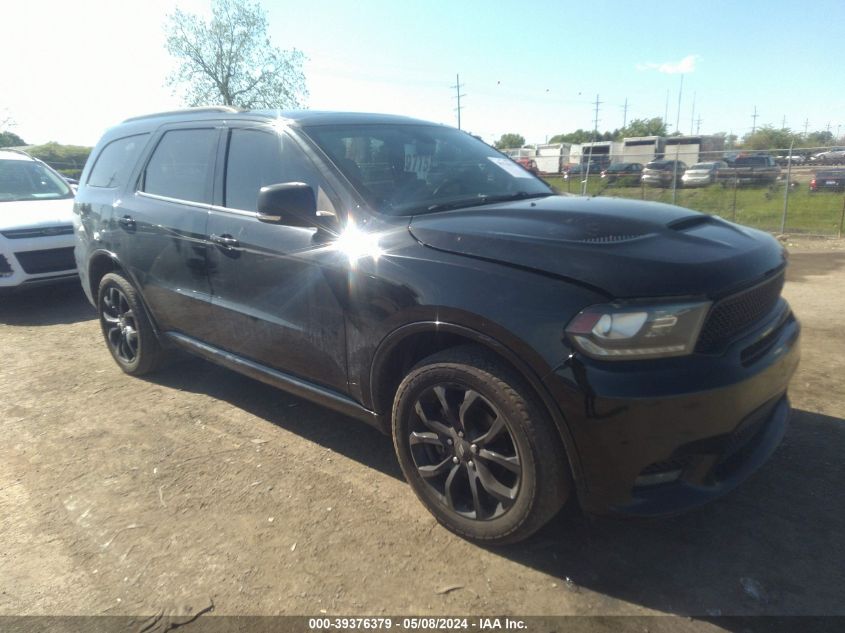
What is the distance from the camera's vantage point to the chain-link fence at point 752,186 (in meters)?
15.1

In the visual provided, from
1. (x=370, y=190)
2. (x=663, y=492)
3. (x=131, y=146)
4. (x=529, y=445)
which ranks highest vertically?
(x=131, y=146)

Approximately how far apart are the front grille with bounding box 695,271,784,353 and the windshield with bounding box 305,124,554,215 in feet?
4.42

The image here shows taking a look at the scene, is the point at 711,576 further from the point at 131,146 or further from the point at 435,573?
the point at 131,146

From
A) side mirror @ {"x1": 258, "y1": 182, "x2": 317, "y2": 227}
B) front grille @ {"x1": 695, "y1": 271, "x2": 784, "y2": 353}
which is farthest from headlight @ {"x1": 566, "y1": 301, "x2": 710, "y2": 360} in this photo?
side mirror @ {"x1": 258, "y1": 182, "x2": 317, "y2": 227}

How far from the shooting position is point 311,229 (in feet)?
9.86

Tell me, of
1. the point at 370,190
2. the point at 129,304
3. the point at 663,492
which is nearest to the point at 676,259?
the point at 663,492

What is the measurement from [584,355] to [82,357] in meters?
4.78

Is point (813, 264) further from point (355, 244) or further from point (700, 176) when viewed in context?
point (700, 176)

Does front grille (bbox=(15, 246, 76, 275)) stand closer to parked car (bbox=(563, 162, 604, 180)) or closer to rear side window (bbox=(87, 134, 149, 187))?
rear side window (bbox=(87, 134, 149, 187))

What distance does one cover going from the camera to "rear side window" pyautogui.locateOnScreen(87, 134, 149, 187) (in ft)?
14.6

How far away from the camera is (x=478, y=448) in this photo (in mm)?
2449

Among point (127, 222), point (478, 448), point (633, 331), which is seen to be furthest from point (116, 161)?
point (633, 331)

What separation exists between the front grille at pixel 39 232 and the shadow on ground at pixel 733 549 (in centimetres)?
563

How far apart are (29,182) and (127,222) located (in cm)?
514
